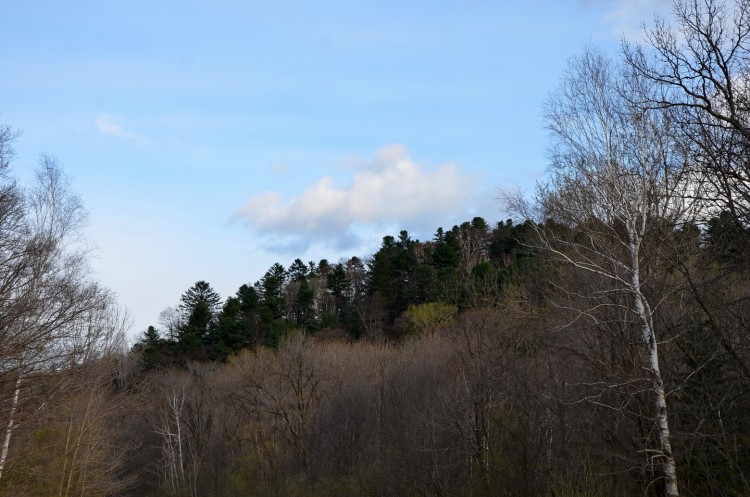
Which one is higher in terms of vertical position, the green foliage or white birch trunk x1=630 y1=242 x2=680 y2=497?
the green foliage

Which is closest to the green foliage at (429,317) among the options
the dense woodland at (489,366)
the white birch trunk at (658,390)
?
the dense woodland at (489,366)

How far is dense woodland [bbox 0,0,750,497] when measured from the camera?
17172 mm

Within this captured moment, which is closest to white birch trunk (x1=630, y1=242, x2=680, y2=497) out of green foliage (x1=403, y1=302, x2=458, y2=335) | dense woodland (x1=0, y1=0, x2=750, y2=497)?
dense woodland (x1=0, y1=0, x2=750, y2=497)

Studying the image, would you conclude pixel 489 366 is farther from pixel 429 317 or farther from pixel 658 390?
pixel 429 317

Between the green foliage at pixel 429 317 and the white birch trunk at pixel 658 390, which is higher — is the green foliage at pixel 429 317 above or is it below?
above

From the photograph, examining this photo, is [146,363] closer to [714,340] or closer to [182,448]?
[182,448]

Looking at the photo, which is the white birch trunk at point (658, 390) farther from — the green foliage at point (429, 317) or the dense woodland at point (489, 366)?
the green foliage at point (429, 317)

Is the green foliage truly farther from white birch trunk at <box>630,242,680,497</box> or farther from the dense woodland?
white birch trunk at <box>630,242,680,497</box>

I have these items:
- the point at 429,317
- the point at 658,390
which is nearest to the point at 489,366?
the point at 658,390

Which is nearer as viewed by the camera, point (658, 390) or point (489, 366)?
point (658, 390)

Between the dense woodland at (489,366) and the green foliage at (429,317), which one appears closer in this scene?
the dense woodland at (489,366)

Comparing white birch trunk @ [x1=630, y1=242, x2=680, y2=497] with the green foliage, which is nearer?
white birch trunk @ [x1=630, y1=242, x2=680, y2=497]

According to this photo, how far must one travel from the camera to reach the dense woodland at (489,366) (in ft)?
56.3

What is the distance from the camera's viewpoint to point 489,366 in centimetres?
3169
